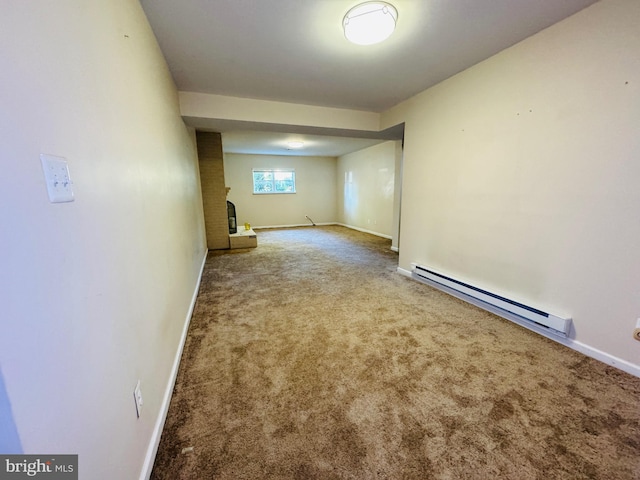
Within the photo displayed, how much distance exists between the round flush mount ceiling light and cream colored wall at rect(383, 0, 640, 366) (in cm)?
124

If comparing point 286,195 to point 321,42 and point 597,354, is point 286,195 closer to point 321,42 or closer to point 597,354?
point 321,42

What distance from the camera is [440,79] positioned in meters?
2.73

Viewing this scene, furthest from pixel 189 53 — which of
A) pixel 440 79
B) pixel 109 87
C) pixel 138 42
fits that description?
pixel 440 79

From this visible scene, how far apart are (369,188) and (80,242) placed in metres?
6.85

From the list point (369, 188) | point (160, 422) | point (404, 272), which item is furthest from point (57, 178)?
point (369, 188)

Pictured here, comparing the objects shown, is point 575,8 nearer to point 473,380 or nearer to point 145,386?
point 473,380

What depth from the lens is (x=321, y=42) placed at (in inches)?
79.0

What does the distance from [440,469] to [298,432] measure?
65cm

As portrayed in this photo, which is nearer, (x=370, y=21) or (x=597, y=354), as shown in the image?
(x=370, y=21)

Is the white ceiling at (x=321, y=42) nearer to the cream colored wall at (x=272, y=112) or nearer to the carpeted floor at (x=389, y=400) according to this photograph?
the cream colored wall at (x=272, y=112)

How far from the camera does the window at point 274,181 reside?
8.29 metres

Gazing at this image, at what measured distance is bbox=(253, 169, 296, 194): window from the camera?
27.2 ft

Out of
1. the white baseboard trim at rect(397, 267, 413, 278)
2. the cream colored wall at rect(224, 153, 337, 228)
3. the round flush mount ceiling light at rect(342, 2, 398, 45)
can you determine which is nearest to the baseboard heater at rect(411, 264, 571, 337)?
the white baseboard trim at rect(397, 267, 413, 278)

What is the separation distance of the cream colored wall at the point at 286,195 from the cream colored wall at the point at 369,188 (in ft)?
1.67
